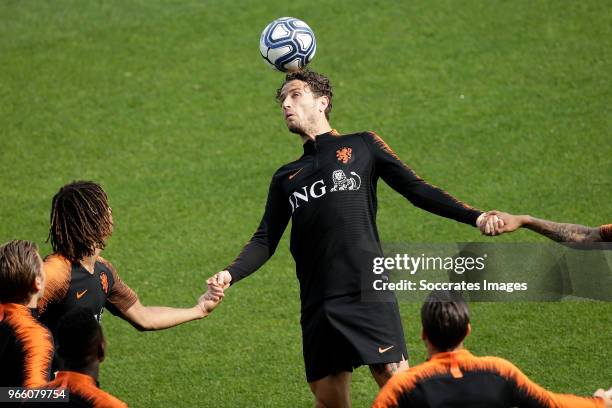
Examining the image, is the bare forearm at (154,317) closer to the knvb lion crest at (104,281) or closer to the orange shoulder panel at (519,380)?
Result: the knvb lion crest at (104,281)

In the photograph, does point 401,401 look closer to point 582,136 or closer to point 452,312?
point 452,312

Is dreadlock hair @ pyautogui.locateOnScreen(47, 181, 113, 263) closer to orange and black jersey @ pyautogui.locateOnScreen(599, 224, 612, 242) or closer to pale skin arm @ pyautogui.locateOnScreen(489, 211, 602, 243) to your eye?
pale skin arm @ pyautogui.locateOnScreen(489, 211, 602, 243)

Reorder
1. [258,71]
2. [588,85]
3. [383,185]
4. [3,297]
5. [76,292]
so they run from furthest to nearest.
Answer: [258,71]
[588,85]
[383,185]
[76,292]
[3,297]

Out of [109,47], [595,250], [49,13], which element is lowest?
[595,250]

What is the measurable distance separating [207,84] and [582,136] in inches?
194

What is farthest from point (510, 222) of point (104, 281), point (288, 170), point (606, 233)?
point (104, 281)

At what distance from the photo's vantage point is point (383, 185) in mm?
11445

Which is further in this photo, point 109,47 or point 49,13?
point 49,13

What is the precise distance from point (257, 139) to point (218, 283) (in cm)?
632

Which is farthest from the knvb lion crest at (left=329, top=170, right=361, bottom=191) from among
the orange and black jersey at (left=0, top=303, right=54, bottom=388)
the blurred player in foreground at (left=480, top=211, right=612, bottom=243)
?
the orange and black jersey at (left=0, top=303, right=54, bottom=388)

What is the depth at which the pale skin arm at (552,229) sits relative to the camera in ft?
18.9

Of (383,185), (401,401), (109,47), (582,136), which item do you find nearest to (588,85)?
(582,136)

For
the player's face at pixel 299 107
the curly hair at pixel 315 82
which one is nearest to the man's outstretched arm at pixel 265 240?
the player's face at pixel 299 107

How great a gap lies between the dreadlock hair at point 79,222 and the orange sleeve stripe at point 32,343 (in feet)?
2.49
